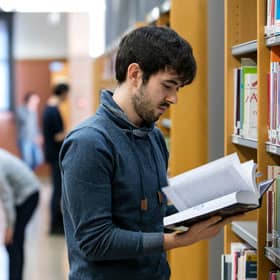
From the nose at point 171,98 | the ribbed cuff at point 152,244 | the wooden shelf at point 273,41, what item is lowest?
the ribbed cuff at point 152,244

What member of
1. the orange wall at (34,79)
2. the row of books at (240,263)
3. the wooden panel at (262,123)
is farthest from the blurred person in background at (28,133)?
the wooden panel at (262,123)

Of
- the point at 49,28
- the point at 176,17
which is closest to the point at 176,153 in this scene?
the point at 176,17

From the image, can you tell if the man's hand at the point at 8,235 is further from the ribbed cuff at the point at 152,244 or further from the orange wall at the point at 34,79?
the orange wall at the point at 34,79

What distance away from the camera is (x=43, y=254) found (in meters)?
7.14

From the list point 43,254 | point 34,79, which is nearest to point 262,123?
point 43,254

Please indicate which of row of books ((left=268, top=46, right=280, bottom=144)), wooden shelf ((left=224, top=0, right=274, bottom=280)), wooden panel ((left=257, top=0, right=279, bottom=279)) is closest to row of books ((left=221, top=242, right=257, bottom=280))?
wooden shelf ((left=224, top=0, right=274, bottom=280))

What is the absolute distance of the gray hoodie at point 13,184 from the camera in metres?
4.68

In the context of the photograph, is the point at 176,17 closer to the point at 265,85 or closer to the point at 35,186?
the point at 265,85

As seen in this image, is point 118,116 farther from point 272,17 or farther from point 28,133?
point 28,133

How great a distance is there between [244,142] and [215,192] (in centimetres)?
71

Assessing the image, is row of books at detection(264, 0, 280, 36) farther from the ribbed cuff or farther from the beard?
the ribbed cuff

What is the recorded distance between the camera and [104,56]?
7781 millimetres

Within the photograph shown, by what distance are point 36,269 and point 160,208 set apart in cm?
435

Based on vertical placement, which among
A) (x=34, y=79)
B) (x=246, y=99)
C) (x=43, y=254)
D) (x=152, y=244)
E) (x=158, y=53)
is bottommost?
(x=43, y=254)
